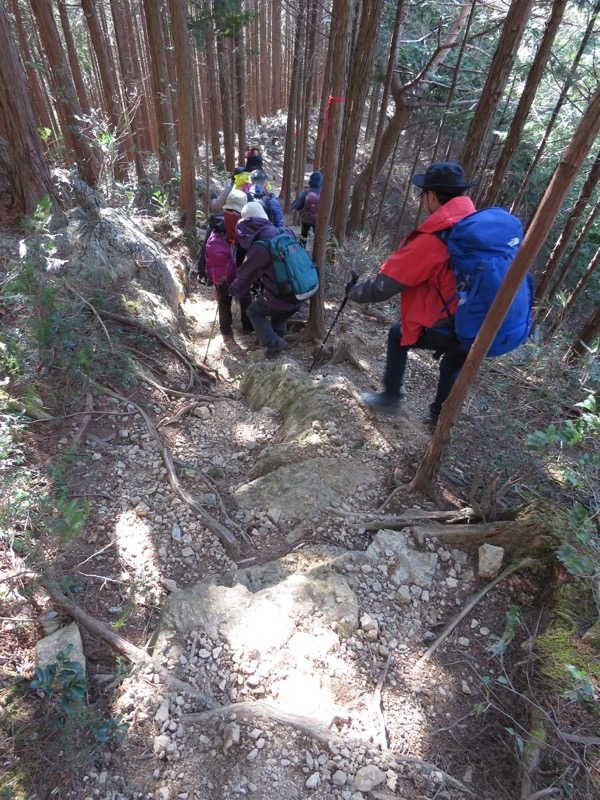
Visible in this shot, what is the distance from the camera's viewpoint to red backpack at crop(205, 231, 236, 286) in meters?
5.99

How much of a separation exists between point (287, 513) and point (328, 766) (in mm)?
1582

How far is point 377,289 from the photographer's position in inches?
133

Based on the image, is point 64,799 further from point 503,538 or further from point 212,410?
point 212,410

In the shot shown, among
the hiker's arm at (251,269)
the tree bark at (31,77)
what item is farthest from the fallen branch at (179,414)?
the tree bark at (31,77)

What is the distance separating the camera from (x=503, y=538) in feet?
→ 9.18

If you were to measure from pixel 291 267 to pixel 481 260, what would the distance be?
267 centimetres

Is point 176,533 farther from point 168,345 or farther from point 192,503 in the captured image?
point 168,345

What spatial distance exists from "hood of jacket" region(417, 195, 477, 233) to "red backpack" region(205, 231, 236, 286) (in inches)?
134

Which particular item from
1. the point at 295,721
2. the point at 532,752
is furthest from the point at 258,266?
the point at 532,752

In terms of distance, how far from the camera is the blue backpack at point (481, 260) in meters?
2.81

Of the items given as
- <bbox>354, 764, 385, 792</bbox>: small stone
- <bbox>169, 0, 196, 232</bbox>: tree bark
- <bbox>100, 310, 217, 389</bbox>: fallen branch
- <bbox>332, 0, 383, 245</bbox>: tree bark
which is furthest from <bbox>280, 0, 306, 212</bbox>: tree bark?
<bbox>354, 764, 385, 792</bbox>: small stone

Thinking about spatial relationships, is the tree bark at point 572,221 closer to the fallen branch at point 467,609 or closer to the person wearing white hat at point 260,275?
the person wearing white hat at point 260,275

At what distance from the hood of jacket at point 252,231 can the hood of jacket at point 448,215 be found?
2605mm

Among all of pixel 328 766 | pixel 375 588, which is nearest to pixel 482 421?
pixel 375 588
